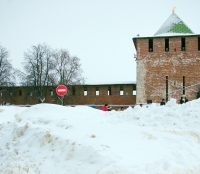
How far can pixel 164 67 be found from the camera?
3070 centimetres

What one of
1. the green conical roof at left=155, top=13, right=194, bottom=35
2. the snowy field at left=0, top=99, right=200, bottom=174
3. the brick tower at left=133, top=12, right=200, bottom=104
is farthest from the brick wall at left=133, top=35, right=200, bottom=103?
the snowy field at left=0, top=99, right=200, bottom=174

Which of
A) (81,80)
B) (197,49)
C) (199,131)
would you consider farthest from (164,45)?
(199,131)

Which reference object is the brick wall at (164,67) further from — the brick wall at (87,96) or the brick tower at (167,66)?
the brick wall at (87,96)

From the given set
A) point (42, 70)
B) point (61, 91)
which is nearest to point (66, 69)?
point (42, 70)

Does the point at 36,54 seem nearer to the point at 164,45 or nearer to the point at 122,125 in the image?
the point at 164,45

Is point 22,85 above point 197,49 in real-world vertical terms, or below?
below

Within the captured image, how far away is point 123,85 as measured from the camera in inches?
1412

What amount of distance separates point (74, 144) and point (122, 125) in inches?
80.3

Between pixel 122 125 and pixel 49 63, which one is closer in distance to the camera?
pixel 122 125

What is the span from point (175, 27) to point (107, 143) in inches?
1128

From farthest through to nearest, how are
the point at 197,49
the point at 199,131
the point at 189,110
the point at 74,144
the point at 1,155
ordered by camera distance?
the point at 197,49 < the point at 189,110 < the point at 199,131 < the point at 1,155 < the point at 74,144

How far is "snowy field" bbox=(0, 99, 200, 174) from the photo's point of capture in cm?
479

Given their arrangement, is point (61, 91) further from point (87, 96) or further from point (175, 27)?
point (87, 96)

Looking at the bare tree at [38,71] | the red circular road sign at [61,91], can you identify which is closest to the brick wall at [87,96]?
the bare tree at [38,71]
